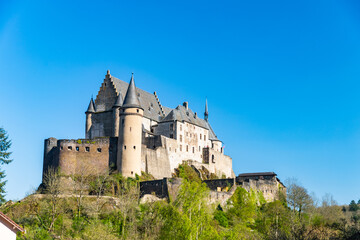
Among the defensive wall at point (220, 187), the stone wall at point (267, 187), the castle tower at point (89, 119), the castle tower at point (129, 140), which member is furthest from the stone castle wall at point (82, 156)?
the stone wall at point (267, 187)

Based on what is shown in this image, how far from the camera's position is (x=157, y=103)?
290 feet

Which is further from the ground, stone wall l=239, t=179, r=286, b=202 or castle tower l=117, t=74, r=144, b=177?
castle tower l=117, t=74, r=144, b=177

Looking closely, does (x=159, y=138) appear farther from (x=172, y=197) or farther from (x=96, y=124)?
(x=172, y=197)

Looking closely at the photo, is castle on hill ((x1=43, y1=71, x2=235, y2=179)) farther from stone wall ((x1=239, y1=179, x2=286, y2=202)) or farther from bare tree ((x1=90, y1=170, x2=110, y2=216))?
stone wall ((x1=239, y1=179, x2=286, y2=202))

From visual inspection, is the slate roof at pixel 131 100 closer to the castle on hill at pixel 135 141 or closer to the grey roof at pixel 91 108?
the castle on hill at pixel 135 141

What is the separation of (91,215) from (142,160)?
1949cm

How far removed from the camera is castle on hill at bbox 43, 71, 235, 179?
66062 millimetres

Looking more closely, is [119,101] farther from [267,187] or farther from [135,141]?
[267,187]

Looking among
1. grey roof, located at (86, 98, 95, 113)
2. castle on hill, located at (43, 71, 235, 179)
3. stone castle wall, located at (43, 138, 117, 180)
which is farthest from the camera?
grey roof, located at (86, 98, 95, 113)

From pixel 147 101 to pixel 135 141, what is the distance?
19322mm

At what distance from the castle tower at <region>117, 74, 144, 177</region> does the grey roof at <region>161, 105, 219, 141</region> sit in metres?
16.1

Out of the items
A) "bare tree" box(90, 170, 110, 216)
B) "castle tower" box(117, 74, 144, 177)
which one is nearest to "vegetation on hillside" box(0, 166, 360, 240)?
"bare tree" box(90, 170, 110, 216)

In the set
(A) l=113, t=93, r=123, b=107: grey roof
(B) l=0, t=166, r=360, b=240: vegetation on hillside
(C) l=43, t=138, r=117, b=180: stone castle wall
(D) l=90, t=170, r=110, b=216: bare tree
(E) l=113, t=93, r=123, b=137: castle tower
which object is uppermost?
(A) l=113, t=93, r=123, b=107: grey roof

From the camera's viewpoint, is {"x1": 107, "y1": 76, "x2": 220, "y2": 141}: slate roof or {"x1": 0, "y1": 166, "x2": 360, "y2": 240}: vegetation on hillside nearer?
{"x1": 0, "y1": 166, "x2": 360, "y2": 240}: vegetation on hillside
